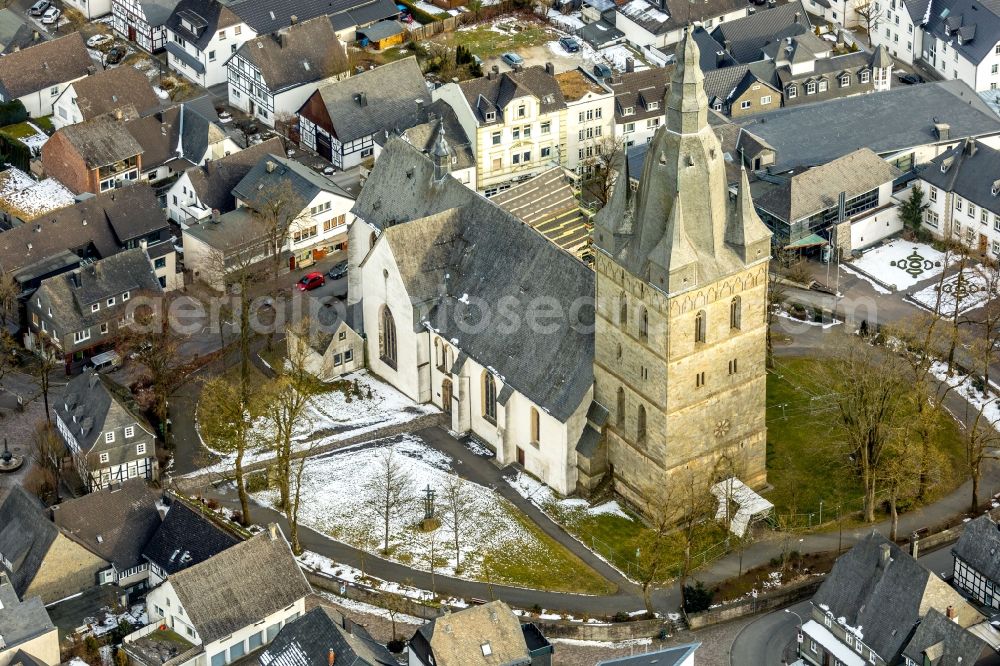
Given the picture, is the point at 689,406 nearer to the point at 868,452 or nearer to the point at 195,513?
the point at 868,452

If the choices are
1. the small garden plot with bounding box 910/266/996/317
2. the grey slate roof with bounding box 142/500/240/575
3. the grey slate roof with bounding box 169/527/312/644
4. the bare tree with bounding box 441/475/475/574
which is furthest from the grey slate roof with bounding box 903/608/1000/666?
the small garden plot with bounding box 910/266/996/317

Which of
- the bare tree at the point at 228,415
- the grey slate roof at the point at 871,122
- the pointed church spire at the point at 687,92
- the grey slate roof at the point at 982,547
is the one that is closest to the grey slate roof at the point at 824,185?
the grey slate roof at the point at 871,122

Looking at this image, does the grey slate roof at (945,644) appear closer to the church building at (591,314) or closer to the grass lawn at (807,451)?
the grass lawn at (807,451)

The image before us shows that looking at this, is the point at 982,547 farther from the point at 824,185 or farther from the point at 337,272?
the point at 337,272

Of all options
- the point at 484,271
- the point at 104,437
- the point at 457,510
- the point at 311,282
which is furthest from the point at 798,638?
the point at 311,282

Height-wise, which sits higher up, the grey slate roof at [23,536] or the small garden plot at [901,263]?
the grey slate roof at [23,536]
